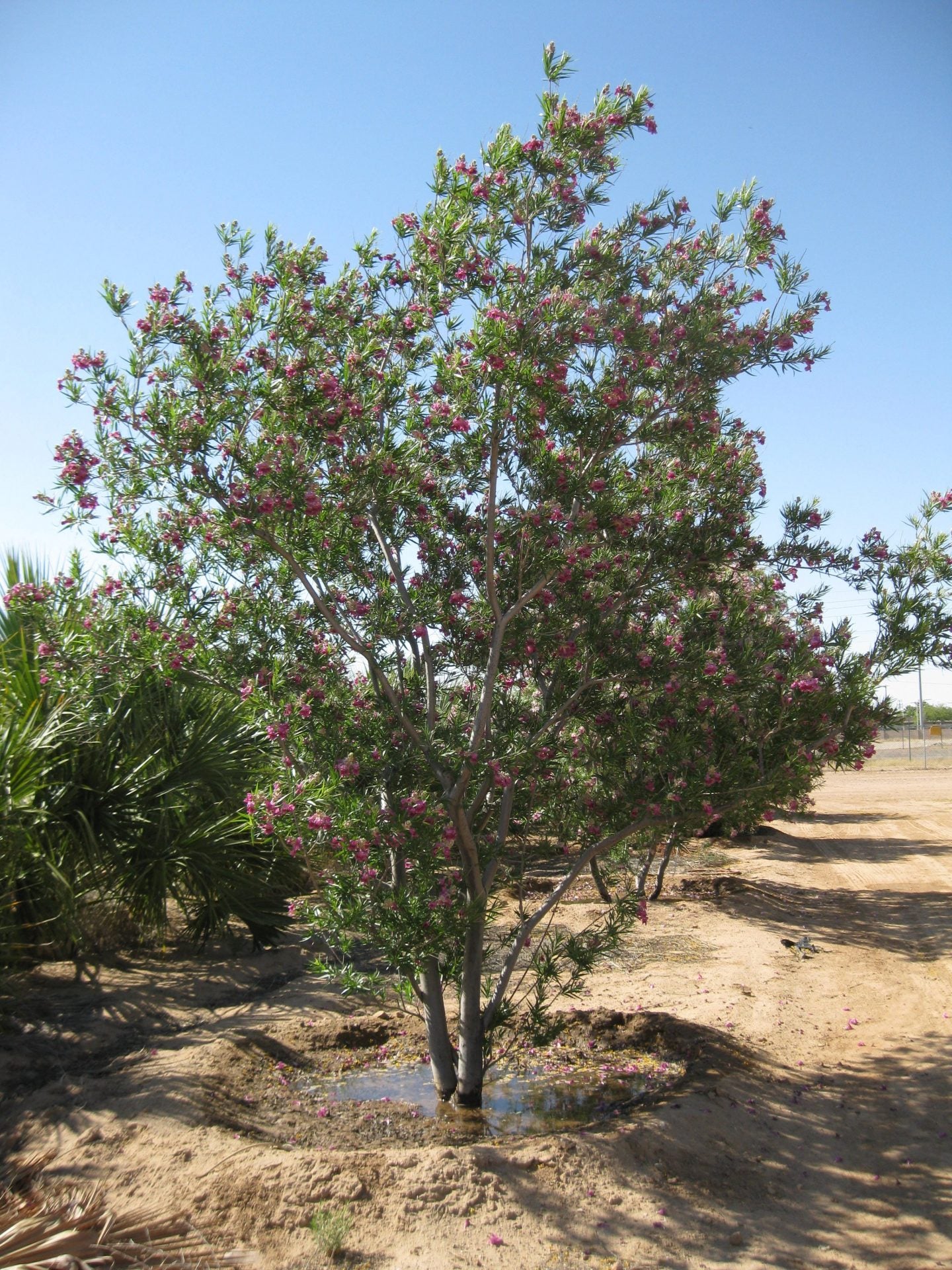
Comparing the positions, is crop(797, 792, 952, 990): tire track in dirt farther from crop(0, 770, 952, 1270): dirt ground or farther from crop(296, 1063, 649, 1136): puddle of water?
crop(296, 1063, 649, 1136): puddle of water

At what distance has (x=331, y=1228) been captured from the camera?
4.11m

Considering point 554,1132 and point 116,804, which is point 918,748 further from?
point 116,804

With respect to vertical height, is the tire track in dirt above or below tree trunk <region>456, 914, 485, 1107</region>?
below

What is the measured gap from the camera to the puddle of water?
5.76 meters

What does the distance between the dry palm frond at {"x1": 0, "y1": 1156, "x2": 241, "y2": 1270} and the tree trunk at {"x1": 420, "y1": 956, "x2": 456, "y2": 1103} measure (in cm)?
187

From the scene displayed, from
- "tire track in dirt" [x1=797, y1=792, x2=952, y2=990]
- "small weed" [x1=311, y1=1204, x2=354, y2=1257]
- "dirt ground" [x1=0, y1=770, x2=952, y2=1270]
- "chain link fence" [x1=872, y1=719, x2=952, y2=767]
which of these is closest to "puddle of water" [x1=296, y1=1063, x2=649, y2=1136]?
"dirt ground" [x1=0, y1=770, x2=952, y2=1270]

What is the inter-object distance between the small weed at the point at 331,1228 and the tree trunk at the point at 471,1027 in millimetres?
1504

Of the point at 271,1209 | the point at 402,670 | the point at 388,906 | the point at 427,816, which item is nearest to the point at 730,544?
the point at 402,670

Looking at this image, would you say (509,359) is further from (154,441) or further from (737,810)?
(737,810)

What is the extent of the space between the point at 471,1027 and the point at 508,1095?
85cm

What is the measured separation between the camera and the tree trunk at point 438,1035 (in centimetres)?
572

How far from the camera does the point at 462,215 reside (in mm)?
5281

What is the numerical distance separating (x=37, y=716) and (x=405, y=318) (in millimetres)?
3748

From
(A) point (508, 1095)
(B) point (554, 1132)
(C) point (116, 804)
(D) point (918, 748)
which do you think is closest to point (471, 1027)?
(B) point (554, 1132)
